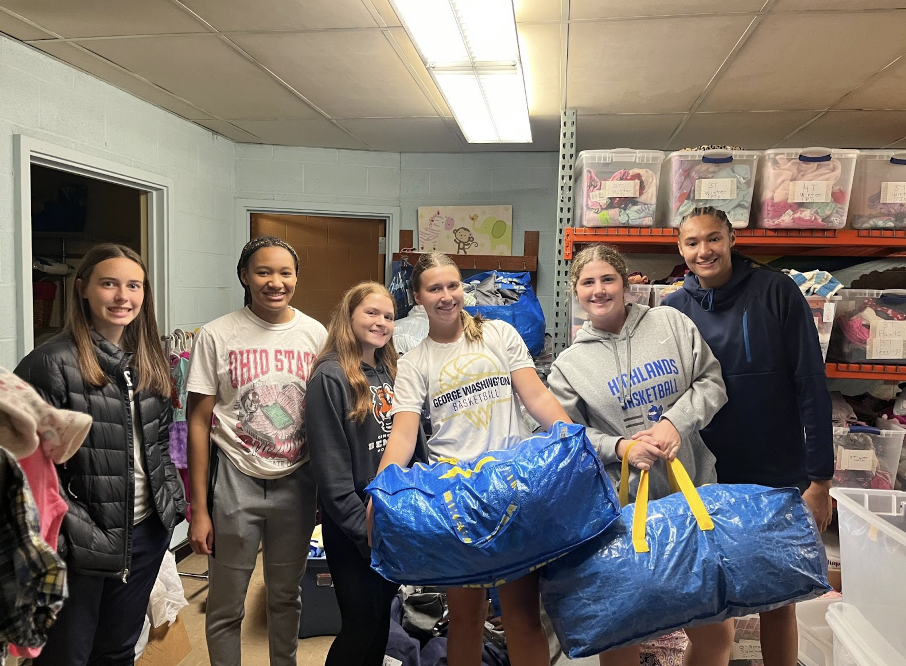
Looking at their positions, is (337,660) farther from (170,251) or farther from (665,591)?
(170,251)

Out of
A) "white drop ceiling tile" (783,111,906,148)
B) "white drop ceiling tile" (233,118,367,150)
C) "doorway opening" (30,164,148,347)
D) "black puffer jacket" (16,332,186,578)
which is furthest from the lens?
"doorway opening" (30,164,148,347)

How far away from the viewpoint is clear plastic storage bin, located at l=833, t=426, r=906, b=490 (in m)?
2.57

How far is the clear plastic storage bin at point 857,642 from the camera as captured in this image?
132 centimetres

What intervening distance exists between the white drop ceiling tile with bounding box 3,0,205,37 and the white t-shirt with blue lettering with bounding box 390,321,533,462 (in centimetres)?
160

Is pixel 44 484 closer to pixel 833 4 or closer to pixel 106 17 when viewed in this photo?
pixel 106 17

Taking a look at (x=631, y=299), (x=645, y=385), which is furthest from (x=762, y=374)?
(x=631, y=299)

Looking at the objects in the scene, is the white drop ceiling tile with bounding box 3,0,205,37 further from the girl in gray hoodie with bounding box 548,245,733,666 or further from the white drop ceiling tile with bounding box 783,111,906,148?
the white drop ceiling tile with bounding box 783,111,906,148

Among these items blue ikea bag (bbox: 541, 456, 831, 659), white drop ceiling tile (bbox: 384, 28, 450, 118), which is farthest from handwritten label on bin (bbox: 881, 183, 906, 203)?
white drop ceiling tile (bbox: 384, 28, 450, 118)

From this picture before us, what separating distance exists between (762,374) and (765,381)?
0.02 m

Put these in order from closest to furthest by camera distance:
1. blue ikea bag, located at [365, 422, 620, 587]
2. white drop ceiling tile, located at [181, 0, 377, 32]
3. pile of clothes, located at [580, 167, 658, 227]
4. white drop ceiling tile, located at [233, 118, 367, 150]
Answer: blue ikea bag, located at [365, 422, 620, 587] < white drop ceiling tile, located at [181, 0, 377, 32] < pile of clothes, located at [580, 167, 658, 227] < white drop ceiling tile, located at [233, 118, 367, 150]

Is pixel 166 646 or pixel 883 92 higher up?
pixel 883 92

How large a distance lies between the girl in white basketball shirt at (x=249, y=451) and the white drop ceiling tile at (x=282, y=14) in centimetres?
89

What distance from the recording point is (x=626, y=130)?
3.47 meters

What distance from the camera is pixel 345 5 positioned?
2.05 metres
